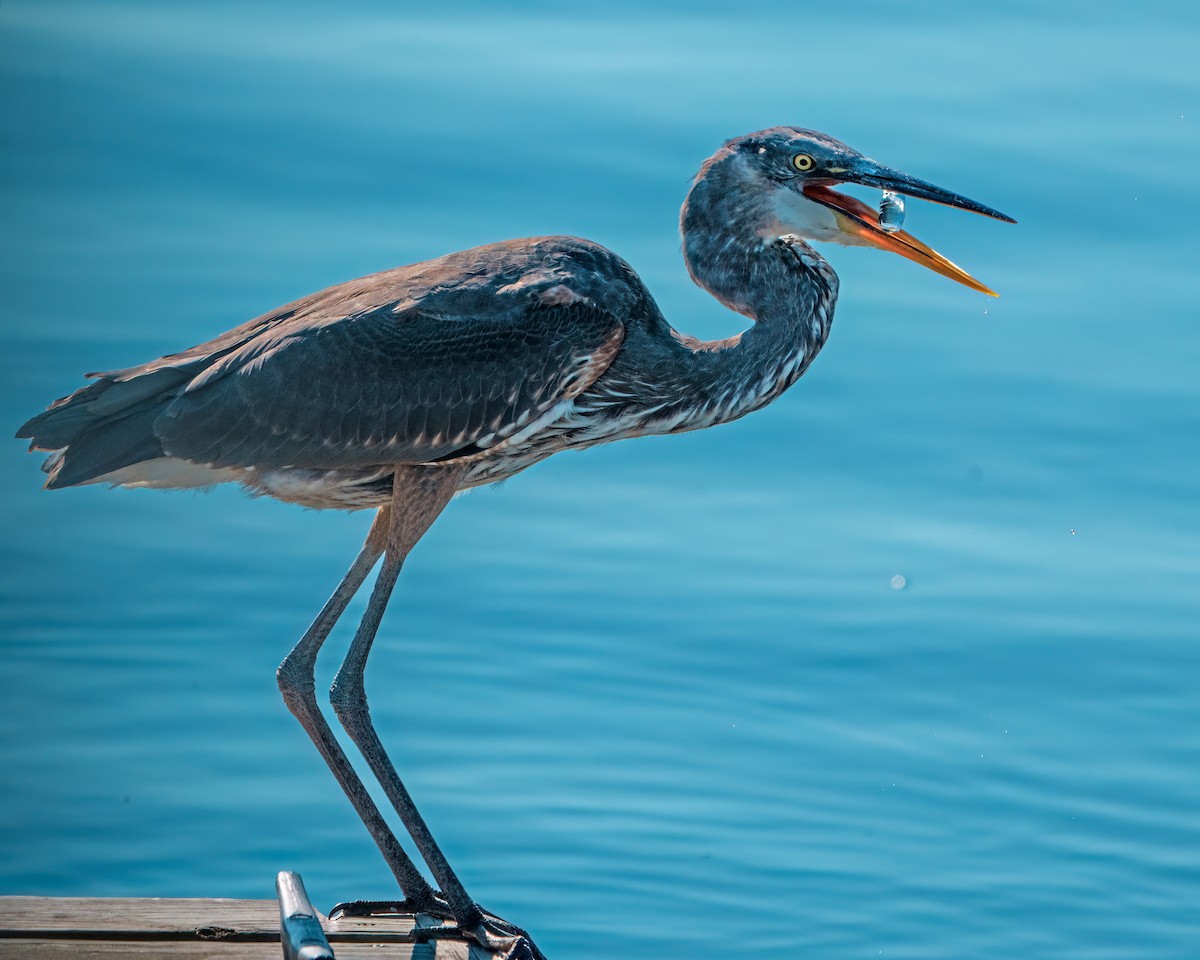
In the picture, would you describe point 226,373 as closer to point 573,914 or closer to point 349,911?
point 349,911

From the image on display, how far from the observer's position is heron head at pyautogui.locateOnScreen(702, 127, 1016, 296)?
22.4 feet

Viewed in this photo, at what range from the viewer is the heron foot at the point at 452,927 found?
19.2 ft

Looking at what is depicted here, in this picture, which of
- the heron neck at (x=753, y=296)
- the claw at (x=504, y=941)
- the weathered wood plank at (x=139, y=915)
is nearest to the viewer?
the weathered wood plank at (x=139, y=915)

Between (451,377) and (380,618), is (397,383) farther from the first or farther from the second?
(380,618)

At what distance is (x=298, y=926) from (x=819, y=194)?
10.3 feet

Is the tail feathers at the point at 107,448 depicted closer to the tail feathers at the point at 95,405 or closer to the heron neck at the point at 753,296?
the tail feathers at the point at 95,405

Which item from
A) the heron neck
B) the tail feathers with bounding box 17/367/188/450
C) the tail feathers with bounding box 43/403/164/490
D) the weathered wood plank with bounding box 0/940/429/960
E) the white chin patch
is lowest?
the weathered wood plank with bounding box 0/940/429/960

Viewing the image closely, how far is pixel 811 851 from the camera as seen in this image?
9492mm

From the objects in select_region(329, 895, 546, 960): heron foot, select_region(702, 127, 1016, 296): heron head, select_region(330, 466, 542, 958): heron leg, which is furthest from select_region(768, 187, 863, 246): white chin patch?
select_region(329, 895, 546, 960): heron foot

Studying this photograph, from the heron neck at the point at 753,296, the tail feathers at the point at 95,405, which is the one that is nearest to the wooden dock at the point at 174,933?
the tail feathers at the point at 95,405

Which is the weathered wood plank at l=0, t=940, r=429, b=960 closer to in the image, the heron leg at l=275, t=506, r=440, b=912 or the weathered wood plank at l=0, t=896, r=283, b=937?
the weathered wood plank at l=0, t=896, r=283, b=937

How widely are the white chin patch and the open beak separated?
0.07ft

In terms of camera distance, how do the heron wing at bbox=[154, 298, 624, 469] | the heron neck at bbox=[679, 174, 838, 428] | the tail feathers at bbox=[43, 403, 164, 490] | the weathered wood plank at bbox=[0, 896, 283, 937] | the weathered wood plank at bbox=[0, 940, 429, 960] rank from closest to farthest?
the weathered wood plank at bbox=[0, 940, 429, 960] < the weathered wood plank at bbox=[0, 896, 283, 937] < the tail feathers at bbox=[43, 403, 164, 490] < the heron wing at bbox=[154, 298, 624, 469] < the heron neck at bbox=[679, 174, 838, 428]

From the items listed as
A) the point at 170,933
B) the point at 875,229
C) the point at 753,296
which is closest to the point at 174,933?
the point at 170,933
